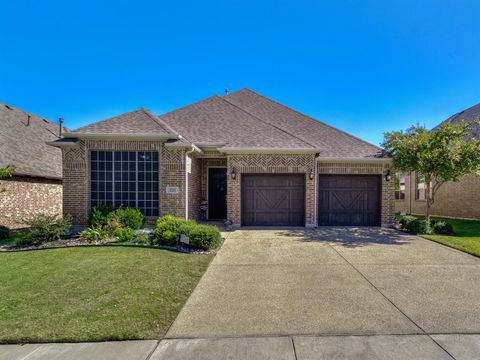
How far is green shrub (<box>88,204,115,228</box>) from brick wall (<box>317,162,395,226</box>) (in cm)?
893

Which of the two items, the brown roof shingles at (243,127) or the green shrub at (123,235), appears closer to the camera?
the green shrub at (123,235)

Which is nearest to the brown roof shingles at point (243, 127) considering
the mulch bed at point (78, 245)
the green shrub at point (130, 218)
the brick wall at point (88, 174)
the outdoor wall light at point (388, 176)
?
the brick wall at point (88, 174)

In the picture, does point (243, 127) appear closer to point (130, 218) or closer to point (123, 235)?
point (130, 218)

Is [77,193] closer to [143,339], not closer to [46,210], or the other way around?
[46,210]

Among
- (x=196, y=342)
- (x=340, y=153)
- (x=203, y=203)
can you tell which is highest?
(x=340, y=153)

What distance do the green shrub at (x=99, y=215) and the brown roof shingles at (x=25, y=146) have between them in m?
5.81

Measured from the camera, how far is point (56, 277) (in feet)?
18.3

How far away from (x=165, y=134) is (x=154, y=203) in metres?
2.76

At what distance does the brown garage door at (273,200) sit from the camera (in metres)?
11.9

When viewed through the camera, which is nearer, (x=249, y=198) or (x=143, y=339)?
(x=143, y=339)

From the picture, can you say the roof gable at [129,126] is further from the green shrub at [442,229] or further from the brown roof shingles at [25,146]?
the green shrub at [442,229]

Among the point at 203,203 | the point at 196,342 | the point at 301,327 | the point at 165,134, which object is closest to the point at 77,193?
the point at 165,134

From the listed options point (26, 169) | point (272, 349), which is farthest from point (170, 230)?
point (26, 169)

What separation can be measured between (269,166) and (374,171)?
487 cm
